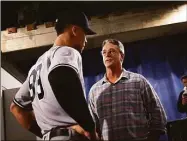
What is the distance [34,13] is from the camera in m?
2.79

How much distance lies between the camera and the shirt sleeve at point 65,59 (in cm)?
151

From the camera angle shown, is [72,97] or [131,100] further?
[131,100]

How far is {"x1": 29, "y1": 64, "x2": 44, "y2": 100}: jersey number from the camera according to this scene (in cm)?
158

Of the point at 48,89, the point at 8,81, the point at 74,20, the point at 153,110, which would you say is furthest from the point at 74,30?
the point at 8,81

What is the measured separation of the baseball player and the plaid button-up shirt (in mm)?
573

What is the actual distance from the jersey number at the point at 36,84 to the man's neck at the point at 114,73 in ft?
2.53

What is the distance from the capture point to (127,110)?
215 cm

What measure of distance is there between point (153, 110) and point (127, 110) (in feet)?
0.60

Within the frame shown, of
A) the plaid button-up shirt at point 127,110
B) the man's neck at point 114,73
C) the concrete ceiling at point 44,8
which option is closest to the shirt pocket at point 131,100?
the plaid button-up shirt at point 127,110

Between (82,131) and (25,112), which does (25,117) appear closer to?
(25,112)

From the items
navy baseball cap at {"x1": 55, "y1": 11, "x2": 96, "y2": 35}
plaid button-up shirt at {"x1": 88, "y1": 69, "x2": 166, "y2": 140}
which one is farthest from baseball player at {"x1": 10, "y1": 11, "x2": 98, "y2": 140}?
plaid button-up shirt at {"x1": 88, "y1": 69, "x2": 166, "y2": 140}

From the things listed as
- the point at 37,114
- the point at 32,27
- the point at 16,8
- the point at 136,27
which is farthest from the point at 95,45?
the point at 37,114

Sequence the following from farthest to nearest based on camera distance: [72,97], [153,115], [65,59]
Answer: [153,115]
[65,59]
[72,97]

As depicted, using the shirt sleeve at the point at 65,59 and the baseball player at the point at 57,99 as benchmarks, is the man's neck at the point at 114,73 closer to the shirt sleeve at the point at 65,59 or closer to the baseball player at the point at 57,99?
the baseball player at the point at 57,99
